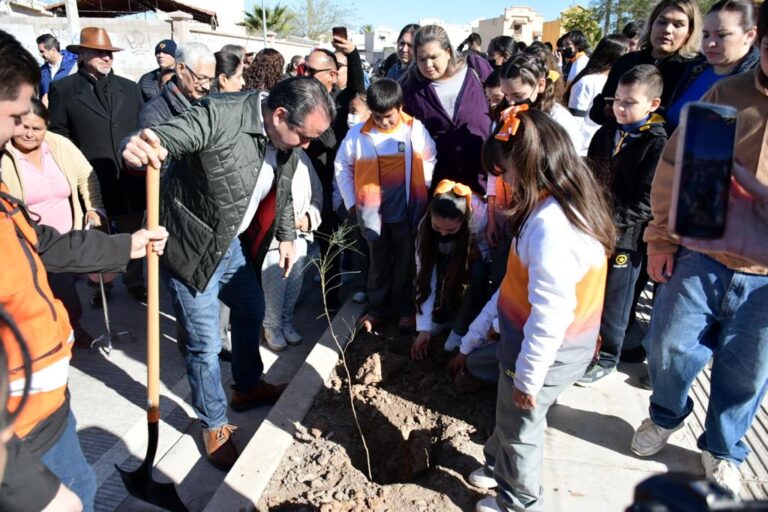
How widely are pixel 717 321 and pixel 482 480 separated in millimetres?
1237

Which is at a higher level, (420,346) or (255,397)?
(420,346)

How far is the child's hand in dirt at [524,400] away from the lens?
2.00m

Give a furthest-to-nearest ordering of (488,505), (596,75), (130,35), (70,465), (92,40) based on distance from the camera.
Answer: (130,35) < (596,75) < (92,40) < (488,505) < (70,465)

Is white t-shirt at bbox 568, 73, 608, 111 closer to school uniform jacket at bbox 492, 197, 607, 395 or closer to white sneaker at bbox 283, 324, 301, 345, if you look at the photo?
white sneaker at bbox 283, 324, 301, 345

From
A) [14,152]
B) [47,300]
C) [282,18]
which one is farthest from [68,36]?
[282,18]

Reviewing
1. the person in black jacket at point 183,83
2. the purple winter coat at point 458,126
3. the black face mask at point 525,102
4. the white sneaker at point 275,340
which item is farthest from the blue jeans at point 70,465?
the black face mask at point 525,102

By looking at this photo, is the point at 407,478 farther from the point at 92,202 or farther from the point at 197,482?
the point at 92,202

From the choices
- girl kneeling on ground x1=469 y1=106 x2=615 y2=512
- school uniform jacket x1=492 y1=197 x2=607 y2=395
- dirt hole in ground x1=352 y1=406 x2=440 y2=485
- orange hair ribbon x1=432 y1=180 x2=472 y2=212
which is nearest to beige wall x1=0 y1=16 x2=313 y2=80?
orange hair ribbon x1=432 y1=180 x2=472 y2=212

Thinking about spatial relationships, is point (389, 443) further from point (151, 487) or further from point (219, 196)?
point (219, 196)

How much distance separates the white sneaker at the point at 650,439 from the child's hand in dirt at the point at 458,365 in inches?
38.3

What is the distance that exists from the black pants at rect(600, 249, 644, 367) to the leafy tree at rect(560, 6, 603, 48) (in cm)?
2030

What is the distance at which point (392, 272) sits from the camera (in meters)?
4.18

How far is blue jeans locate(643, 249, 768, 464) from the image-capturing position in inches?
85.0

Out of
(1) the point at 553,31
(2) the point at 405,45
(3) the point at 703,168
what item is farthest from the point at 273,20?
(3) the point at 703,168
